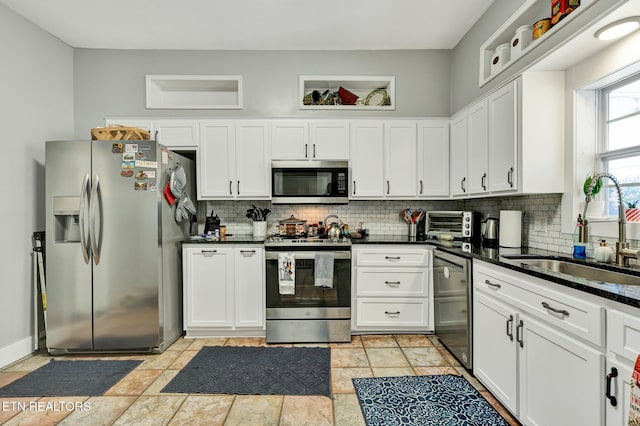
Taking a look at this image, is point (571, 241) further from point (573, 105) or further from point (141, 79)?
point (141, 79)

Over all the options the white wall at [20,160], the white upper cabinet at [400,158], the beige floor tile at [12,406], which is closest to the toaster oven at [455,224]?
the white upper cabinet at [400,158]

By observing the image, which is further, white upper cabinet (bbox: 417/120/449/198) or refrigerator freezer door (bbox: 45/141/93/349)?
white upper cabinet (bbox: 417/120/449/198)

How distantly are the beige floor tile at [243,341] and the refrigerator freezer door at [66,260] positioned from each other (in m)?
1.16

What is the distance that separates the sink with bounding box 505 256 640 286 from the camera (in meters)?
1.62

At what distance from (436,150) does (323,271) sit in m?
1.79

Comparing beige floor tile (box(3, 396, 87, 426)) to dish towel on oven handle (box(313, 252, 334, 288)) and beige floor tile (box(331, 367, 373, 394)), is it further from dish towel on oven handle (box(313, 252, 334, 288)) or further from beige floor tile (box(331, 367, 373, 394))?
dish towel on oven handle (box(313, 252, 334, 288))

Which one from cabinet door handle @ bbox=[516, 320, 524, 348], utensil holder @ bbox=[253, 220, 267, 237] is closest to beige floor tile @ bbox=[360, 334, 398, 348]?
cabinet door handle @ bbox=[516, 320, 524, 348]

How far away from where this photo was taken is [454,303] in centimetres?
250

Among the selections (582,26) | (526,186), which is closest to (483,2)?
(582,26)

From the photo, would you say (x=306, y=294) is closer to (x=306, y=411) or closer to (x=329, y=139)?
(x=306, y=411)

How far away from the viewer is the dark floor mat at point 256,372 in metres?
2.13

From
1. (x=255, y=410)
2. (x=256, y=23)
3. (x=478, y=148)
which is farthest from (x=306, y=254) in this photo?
(x=256, y=23)

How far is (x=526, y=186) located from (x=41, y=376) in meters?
3.90

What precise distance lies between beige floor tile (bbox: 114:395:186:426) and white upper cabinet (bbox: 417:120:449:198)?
293 centimetres
